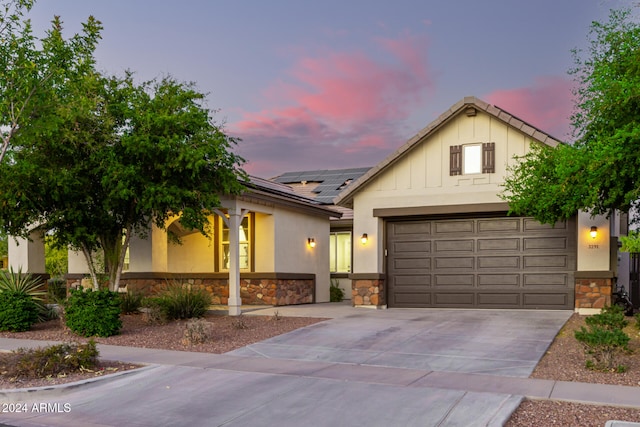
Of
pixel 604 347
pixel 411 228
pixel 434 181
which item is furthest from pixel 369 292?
pixel 604 347

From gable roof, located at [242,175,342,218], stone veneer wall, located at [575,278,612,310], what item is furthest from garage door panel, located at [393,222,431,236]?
stone veneer wall, located at [575,278,612,310]

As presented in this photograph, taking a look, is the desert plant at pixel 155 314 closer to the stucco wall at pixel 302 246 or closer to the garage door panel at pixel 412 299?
the stucco wall at pixel 302 246

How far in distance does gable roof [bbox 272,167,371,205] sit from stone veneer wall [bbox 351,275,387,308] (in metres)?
9.37

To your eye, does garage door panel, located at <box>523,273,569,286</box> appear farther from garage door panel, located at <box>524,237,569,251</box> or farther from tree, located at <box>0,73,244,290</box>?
tree, located at <box>0,73,244,290</box>

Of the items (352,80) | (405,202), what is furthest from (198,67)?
(405,202)

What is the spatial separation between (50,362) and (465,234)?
11.0 metres

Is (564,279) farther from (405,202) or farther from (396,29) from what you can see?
(396,29)

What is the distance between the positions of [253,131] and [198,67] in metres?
7.61

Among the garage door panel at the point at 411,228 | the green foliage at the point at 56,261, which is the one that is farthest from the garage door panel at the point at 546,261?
the green foliage at the point at 56,261

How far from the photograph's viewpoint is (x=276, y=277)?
18.6m

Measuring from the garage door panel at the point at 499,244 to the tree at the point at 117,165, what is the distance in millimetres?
6656

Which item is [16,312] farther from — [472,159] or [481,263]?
[472,159]

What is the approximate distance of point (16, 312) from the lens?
45.1 feet

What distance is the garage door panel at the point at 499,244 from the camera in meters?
15.8
